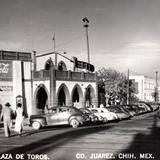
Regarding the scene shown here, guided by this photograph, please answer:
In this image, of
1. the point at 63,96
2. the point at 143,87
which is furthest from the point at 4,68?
the point at 143,87

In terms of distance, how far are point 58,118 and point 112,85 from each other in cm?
Result: 3962

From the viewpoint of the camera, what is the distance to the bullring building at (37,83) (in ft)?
133

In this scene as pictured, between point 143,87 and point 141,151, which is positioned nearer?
point 141,151

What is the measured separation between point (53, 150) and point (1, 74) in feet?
91.5

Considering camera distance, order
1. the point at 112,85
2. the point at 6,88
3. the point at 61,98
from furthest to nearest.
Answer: the point at 112,85 → the point at 61,98 → the point at 6,88

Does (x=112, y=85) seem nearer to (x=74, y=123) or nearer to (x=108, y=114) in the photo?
(x=108, y=114)

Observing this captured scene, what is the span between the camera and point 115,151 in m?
12.9

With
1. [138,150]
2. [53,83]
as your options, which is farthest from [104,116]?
[138,150]

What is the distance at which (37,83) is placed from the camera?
1679 inches

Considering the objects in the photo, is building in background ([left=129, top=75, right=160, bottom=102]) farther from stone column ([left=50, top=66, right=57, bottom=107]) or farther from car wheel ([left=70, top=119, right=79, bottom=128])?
car wheel ([left=70, top=119, right=79, bottom=128])

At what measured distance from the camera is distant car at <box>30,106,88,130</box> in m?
25.0

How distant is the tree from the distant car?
114 feet

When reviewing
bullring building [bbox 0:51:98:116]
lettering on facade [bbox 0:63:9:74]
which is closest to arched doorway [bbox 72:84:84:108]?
bullring building [bbox 0:51:98:116]

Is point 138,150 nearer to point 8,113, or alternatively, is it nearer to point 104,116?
point 8,113
